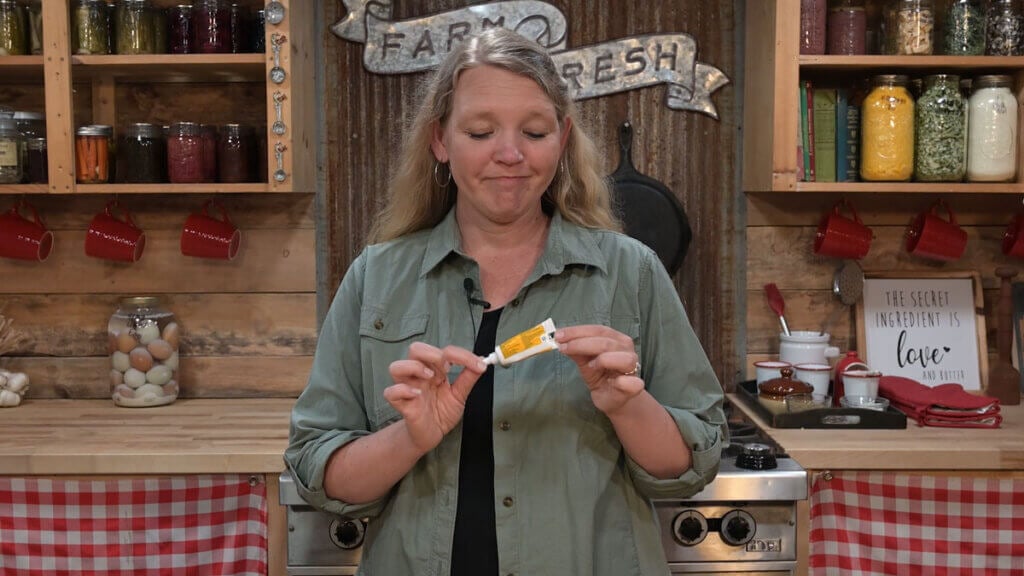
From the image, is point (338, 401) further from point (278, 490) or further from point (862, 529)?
point (862, 529)

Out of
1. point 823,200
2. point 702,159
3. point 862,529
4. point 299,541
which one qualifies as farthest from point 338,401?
point 823,200

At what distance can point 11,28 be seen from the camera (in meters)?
2.23

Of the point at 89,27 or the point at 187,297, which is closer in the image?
the point at 89,27

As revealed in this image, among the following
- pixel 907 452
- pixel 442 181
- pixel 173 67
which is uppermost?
pixel 173 67

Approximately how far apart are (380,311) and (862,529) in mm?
1129

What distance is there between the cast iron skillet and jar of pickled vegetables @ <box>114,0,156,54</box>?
114 centimetres

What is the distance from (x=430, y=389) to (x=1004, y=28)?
1.71 meters

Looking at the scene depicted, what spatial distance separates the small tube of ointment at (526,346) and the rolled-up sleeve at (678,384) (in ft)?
0.66

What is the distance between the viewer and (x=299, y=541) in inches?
73.4

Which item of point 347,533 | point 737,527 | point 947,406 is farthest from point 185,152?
point 947,406

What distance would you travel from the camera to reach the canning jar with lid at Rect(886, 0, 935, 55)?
86.2 inches

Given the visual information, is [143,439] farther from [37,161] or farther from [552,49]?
[552,49]

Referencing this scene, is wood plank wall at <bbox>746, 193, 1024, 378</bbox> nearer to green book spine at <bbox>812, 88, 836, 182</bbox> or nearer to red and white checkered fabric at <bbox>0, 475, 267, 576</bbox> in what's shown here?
green book spine at <bbox>812, 88, 836, 182</bbox>

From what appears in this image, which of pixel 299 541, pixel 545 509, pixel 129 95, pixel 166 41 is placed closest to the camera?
pixel 545 509
